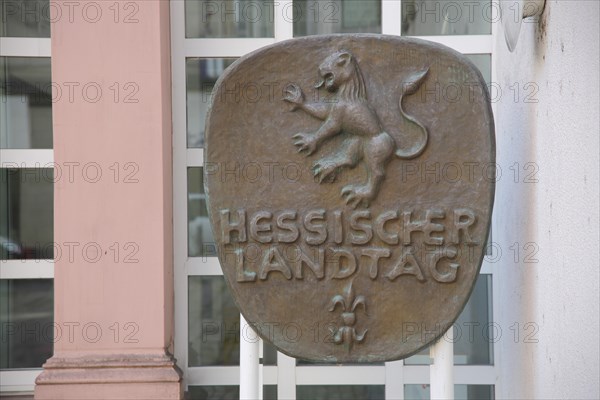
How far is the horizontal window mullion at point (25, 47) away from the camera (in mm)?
3484

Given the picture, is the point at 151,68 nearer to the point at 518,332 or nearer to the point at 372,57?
the point at 372,57

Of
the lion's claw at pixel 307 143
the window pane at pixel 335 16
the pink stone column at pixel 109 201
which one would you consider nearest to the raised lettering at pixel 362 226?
the lion's claw at pixel 307 143

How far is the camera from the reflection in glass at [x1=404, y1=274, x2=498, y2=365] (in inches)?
137

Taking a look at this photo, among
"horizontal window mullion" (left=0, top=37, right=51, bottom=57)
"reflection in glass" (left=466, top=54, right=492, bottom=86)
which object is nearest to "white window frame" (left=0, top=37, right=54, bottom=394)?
"horizontal window mullion" (left=0, top=37, right=51, bottom=57)

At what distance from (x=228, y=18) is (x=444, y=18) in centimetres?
104

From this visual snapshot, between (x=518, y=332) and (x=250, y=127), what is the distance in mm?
1443

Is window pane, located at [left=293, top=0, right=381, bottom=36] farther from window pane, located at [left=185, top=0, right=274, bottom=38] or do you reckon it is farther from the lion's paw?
the lion's paw

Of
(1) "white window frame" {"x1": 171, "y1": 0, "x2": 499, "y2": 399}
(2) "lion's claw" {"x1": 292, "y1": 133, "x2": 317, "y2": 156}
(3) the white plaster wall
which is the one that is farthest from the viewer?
(1) "white window frame" {"x1": 171, "y1": 0, "x2": 499, "y2": 399}

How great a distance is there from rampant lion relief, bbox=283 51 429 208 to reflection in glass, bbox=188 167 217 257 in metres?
1.28

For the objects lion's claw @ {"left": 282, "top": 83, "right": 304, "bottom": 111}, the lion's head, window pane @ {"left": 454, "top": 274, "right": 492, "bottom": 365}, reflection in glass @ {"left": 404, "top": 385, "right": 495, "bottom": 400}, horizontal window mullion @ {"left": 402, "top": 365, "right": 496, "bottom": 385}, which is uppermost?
the lion's head

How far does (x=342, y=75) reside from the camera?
2.24 meters

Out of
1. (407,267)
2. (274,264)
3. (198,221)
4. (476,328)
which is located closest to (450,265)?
A: (407,267)

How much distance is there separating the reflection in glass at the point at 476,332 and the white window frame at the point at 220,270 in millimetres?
36

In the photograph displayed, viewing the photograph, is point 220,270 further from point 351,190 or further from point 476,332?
point 351,190
